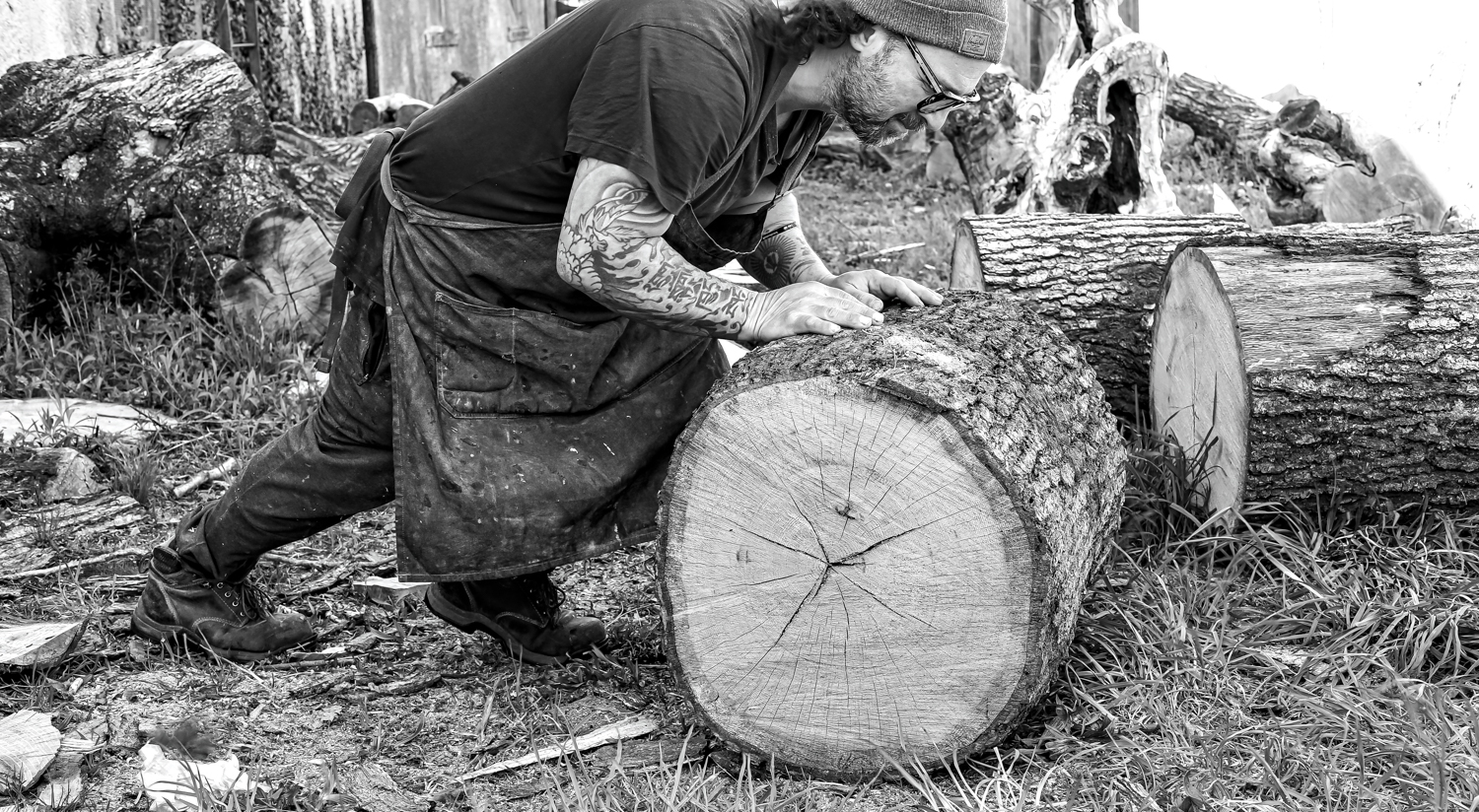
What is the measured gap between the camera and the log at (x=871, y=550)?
2016 mm

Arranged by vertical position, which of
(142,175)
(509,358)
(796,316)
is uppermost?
(796,316)

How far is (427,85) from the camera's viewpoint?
782 centimetres

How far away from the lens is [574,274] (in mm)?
2137

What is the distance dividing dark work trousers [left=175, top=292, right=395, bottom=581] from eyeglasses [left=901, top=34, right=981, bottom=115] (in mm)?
1144

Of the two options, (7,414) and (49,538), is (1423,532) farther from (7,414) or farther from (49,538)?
(7,414)

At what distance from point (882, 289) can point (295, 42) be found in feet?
17.3

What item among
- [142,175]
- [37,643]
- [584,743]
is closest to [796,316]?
[584,743]

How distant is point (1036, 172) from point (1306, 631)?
3.02 m

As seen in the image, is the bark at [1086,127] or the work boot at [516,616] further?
the bark at [1086,127]

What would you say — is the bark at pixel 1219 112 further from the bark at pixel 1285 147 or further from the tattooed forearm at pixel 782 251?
the tattooed forearm at pixel 782 251

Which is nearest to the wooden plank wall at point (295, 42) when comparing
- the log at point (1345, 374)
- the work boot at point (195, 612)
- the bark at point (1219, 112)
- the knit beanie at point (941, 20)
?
the work boot at point (195, 612)

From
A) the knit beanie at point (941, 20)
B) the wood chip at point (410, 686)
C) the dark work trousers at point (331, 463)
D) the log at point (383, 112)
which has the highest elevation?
the knit beanie at point (941, 20)

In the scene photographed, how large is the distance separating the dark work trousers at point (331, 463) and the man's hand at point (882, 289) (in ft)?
3.10

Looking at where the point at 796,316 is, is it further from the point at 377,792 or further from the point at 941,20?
the point at 377,792
